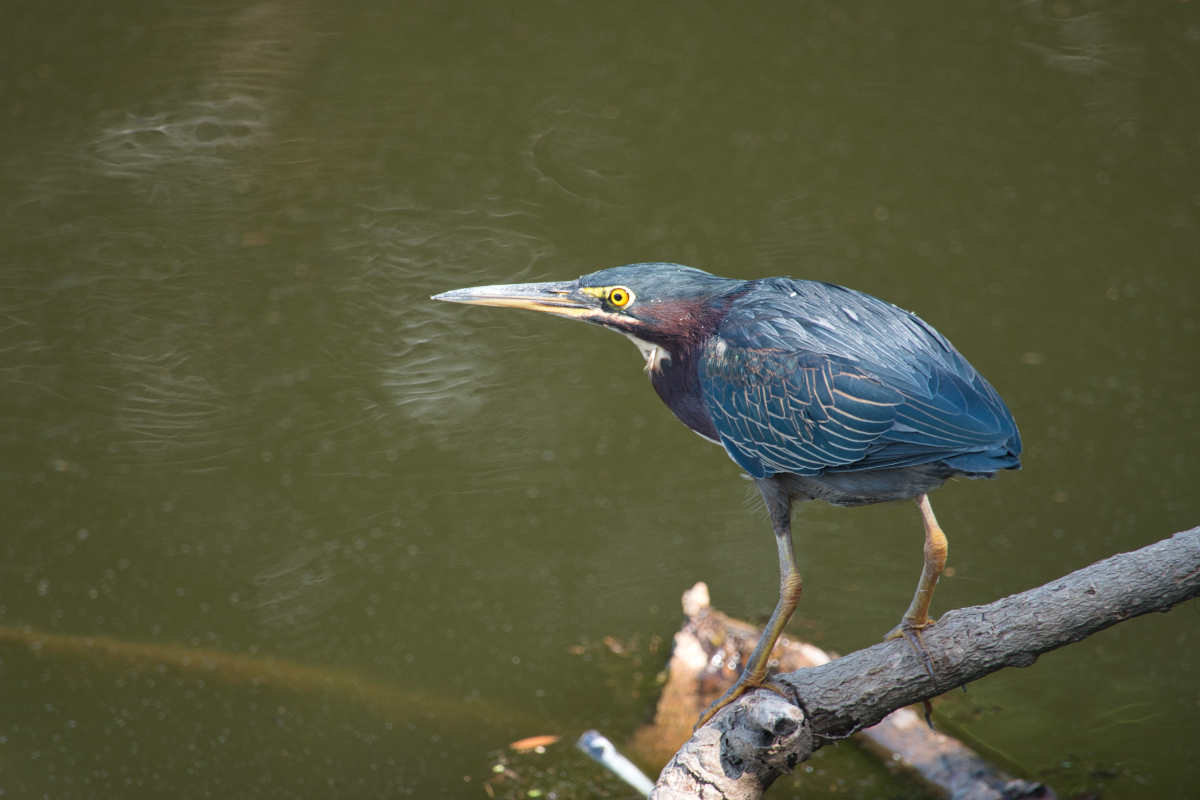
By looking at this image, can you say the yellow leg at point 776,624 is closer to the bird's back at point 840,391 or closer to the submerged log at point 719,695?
the bird's back at point 840,391

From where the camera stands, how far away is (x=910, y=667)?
2252 millimetres

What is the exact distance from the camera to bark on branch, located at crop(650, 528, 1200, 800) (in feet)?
6.95

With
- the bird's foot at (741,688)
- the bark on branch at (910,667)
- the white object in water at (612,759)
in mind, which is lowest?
the white object in water at (612,759)

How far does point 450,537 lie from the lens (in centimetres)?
427

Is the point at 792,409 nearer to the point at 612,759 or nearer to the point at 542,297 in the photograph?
the point at 542,297

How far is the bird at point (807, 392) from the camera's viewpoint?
229 cm

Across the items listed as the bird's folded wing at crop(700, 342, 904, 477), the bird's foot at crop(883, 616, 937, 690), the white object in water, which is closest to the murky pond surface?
the white object in water

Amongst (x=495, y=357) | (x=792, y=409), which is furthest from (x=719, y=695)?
(x=495, y=357)

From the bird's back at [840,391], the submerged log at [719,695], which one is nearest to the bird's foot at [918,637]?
the bird's back at [840,391]

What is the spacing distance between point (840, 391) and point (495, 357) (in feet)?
9.51

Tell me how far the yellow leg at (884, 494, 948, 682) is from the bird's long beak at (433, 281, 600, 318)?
984 millimetres

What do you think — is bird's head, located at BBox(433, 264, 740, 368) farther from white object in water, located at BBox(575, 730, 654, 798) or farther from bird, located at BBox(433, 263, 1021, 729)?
white object in water, located at BBox(575, 730, 654, 798)

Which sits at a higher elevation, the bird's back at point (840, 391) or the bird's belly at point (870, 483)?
the bird's back at point (840, 391)

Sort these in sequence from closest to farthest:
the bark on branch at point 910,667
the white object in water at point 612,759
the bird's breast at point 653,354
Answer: the bark on branch at point 910,667 → the bird's breast at point 653,354 → the white object in water at point 612,759
